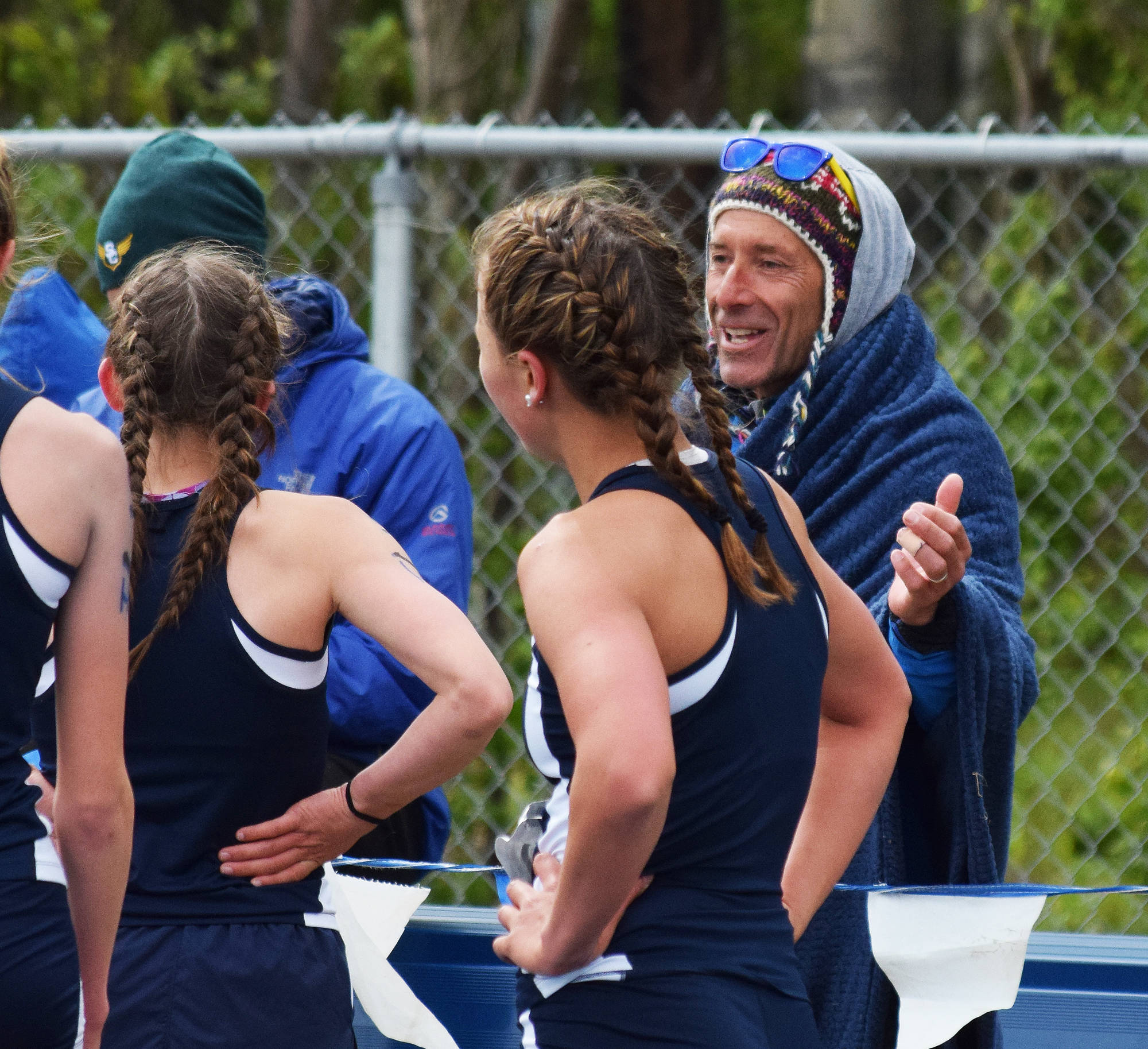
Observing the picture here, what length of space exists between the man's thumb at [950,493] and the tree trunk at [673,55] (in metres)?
5.59

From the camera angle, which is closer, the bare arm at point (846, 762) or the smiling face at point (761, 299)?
the bare arm at point (846, 762)

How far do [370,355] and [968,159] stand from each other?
137cm

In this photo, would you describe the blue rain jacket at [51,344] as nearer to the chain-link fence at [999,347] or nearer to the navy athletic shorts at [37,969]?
the chain-link fence at [999,347]

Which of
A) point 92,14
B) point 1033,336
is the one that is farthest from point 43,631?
point 92,14

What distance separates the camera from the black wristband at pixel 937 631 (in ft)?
7.33

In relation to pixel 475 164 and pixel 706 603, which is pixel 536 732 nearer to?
pixel 706 603

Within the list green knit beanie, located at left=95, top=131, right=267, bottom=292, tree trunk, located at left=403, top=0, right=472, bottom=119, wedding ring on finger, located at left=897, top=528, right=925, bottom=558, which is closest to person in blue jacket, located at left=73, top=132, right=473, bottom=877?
green knit beanie, located at left=95, top=131, right=267, bottom=292

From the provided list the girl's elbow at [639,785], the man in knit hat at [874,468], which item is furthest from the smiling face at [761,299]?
the girl's elbow at [639,785]

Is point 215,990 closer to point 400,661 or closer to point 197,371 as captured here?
point 400,661

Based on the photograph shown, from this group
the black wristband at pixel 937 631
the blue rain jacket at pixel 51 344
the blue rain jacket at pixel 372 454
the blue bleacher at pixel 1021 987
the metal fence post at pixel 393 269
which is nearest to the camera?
the black wristband at pixel 937 631

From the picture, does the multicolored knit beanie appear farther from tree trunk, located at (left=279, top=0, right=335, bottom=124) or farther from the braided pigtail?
tree trunk, located at (left=279, top=0, right=335, bottom=124)

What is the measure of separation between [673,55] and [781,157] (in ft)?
17.2

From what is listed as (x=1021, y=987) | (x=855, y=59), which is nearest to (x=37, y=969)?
(x=1021, y=987)

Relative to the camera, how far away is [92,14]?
29.9 ft
